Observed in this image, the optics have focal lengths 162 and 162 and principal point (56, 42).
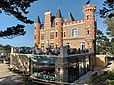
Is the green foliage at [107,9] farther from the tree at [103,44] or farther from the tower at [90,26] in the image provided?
the tree at [103,44]

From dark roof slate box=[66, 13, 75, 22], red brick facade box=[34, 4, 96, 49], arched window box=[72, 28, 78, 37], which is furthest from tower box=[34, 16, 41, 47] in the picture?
arched window box=[72, 28, 78, 37]

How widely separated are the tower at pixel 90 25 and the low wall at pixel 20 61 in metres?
11.8

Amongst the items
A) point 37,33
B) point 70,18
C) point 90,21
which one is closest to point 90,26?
point 90,21

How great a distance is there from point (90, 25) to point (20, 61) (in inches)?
565

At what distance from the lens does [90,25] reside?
30297 millimetres

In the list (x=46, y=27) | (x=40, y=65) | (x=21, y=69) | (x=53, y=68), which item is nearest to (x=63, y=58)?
(x=53, y=68)

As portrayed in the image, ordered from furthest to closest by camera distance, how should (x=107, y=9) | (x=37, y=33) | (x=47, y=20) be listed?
Answer: (x=37, y=33) → (x=47, y=20) → (x=107, y=9)

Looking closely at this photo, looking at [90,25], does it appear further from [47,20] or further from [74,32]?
[47,20]

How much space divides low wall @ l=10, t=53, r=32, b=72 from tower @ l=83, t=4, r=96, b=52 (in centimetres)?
1182

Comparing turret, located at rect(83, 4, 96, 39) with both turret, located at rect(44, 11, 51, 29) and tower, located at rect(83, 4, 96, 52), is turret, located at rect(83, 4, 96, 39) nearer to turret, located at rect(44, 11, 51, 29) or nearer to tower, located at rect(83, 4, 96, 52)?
tower, located at rect(83, 4, 96, 52)

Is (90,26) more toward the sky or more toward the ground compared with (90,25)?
more toward the ground

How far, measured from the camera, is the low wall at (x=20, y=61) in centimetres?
2580

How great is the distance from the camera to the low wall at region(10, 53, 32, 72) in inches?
1016

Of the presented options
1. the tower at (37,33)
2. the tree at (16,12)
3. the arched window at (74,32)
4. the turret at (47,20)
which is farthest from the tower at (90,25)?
the tree at (16,12)
